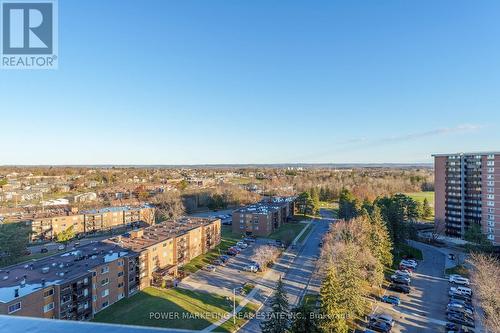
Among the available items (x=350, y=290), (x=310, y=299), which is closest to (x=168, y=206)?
(x=310, y=299)

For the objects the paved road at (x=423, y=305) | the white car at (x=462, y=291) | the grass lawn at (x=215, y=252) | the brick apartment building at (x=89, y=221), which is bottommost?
the grass lawn at (x=215, y=252)

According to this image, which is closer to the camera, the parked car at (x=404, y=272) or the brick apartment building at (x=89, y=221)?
the parked car at (x=404, y=272)

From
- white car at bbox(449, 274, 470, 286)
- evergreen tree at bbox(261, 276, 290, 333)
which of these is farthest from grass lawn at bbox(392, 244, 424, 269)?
evergreen tree at bbox(261, 276, 290, 333)

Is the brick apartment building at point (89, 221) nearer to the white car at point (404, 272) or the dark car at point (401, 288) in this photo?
the white car at point (404, 272)

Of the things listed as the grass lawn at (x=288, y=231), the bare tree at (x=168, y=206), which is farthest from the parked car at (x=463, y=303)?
the bare tree at (x=168, y=206)

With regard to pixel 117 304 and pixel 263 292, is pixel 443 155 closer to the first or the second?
pixel 263 292

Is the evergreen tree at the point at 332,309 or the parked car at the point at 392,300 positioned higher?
the evergreen tree at the point at 332,309

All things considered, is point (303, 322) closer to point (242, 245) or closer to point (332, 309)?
point (332, 309)

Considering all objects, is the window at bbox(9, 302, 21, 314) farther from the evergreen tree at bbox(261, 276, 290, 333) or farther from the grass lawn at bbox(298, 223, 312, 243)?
the grass lawn at bbox(298, 223, 312, 243)
